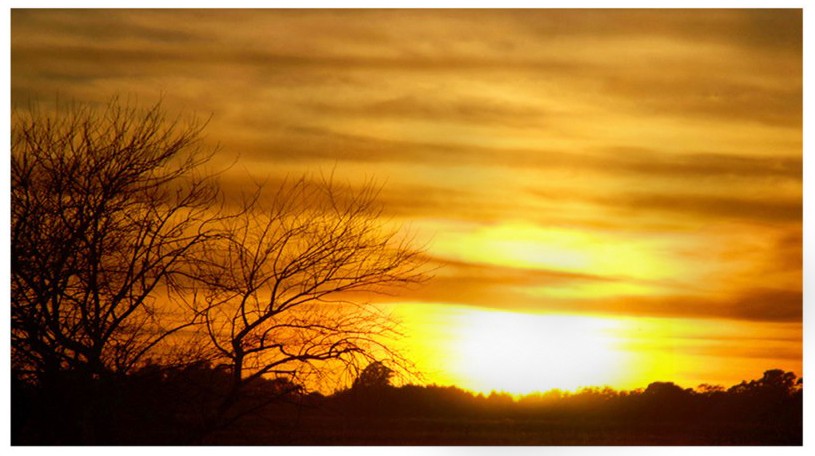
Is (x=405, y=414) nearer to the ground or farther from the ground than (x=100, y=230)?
nearer to the ground

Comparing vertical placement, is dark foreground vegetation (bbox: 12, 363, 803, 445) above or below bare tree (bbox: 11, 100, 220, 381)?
below

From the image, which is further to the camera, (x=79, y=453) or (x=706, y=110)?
(x=706, y=110)

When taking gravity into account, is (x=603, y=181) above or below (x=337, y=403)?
above

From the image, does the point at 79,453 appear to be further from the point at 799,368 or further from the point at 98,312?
the point at 799,368

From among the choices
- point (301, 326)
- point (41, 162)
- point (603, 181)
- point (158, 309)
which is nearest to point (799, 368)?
point (603, 181)
